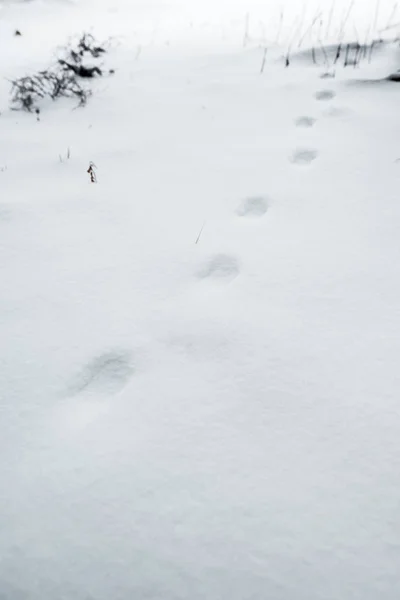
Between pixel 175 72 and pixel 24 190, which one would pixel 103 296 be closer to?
pixel 24 190

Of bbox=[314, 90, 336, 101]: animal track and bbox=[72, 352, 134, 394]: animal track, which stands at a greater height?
bbox=[314, 90, 336, 101]: animal track

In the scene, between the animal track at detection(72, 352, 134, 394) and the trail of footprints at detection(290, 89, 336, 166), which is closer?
the animal track at detection(72, 352, 134, 394)

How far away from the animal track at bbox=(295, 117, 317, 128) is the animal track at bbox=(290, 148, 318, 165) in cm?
25

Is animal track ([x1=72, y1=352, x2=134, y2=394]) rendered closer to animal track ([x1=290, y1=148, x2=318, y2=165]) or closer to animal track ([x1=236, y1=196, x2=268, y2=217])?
animal track ([x1=236, y1=196, x2=268, y2=217])

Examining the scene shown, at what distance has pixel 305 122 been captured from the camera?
2168 millimetres

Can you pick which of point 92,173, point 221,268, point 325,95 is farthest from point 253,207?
point 325,95

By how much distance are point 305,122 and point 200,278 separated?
1.23m

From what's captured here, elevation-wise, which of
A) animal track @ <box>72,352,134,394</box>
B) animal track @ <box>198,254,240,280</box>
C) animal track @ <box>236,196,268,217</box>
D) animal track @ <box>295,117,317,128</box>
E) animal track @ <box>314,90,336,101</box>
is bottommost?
animal track @ <box>72,352,134,394</box>

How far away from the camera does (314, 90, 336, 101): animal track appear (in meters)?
2.36

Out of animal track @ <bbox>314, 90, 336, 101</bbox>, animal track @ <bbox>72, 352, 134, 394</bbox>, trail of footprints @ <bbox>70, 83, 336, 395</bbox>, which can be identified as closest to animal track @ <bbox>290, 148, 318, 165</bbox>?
trail of footprints @ <bbox>70, 83, 336, 395</bbox>

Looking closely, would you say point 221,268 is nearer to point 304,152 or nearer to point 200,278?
point 200,278

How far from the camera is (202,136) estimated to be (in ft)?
7.09

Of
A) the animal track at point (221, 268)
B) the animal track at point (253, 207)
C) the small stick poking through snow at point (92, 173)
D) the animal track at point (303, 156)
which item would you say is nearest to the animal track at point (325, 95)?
the animal track at point (303, 156)

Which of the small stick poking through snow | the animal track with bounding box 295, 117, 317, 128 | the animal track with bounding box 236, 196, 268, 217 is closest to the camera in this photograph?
the animal track with bounding box 236, 196, 268, 217
